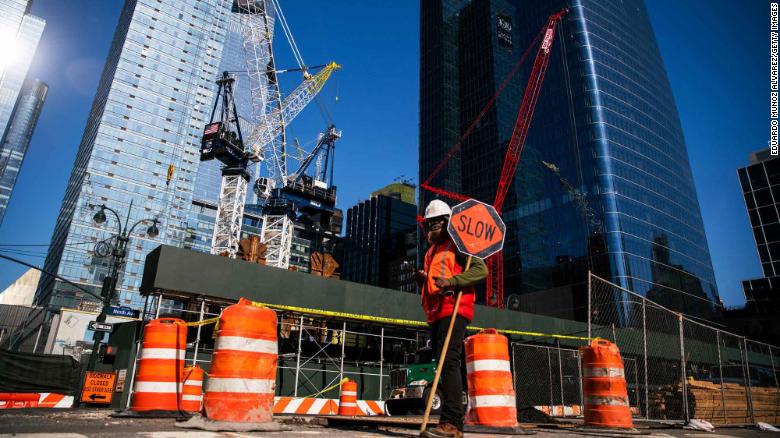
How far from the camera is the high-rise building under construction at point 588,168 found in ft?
253

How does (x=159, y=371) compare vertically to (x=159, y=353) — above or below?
below

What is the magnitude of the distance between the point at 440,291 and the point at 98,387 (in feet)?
54.4

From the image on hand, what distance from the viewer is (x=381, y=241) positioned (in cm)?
14912

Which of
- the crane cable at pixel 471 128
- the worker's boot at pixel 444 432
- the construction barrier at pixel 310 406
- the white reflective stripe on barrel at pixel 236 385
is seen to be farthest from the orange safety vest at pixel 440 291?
the crane cable at pixel 471 128

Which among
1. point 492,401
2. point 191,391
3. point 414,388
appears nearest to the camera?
point 492,401

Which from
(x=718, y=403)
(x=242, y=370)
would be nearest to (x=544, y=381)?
(x=718, y=403)

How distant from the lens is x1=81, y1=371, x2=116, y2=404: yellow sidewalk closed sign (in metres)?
16.1

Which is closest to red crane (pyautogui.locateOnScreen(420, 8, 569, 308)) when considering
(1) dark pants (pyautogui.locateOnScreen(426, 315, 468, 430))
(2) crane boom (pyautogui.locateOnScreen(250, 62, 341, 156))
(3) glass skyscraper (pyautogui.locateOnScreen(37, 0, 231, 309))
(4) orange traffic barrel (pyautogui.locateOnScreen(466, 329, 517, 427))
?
(2) crane boom (pyautogui.locateOnScreen(250, 62, 341, 156))

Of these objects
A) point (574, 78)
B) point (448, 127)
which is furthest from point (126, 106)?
point (574, 78)

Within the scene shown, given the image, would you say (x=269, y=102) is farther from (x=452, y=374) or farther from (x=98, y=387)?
(x=452, y=374)

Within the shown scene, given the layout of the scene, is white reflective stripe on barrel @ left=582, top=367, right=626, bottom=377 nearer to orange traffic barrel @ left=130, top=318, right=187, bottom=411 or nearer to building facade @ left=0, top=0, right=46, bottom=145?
orange traffic barrel @ left=130, top=318, right=187, bottom=411

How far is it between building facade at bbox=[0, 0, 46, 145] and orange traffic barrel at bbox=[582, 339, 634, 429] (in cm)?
22810

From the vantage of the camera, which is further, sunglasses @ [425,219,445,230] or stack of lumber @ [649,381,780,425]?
stack of lumber @ [649,381,780,425]

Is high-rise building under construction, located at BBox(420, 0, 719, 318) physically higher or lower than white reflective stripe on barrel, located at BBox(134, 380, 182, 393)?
higher
